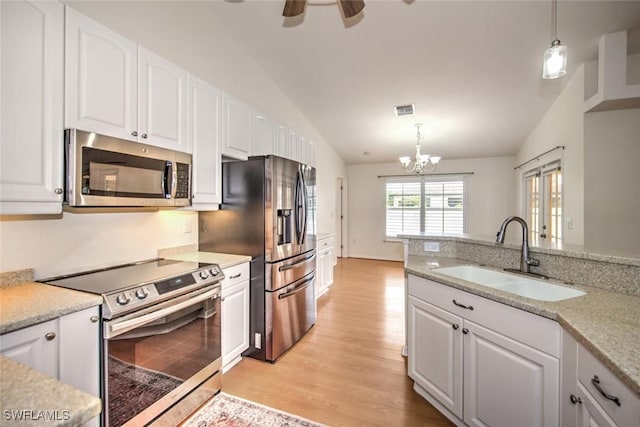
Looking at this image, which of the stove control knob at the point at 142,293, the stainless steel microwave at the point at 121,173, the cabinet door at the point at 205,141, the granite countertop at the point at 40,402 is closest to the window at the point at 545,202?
the cabinet door at the point at 205,141

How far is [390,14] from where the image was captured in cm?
268

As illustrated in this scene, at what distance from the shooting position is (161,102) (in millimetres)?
1954

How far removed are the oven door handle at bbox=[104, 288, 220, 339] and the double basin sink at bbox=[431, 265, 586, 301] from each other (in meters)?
1.59

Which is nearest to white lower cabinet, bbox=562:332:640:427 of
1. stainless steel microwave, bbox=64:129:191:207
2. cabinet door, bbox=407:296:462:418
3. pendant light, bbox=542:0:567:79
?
cabinet door, bbox=407:296:462:418

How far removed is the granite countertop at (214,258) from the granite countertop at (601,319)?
1.56 m

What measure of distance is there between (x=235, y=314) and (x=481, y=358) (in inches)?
68.6

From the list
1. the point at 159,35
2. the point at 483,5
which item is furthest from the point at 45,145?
the point at 483,5

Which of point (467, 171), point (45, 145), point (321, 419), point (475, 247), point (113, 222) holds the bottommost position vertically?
point (321, 419)

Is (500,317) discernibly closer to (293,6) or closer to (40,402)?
(40,402)

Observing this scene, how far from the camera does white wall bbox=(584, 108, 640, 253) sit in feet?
9.36

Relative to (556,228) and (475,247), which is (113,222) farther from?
(556,228)

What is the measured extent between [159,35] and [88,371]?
2.47 meters

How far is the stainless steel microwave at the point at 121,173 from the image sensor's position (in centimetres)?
146

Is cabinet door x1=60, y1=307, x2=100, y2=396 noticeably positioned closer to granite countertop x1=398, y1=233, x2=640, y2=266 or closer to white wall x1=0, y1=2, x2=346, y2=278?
white wall x1=0, y1=2, x2=346, y2=278
